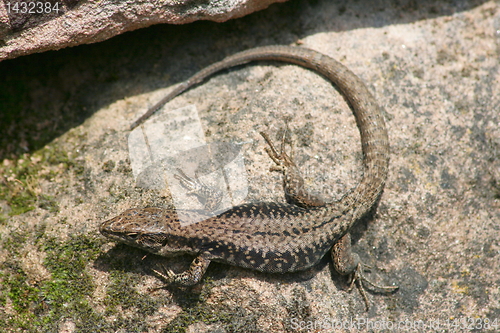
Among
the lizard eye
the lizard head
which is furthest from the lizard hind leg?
the lizard eye

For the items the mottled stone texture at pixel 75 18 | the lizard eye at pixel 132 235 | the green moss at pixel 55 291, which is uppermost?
the mottled stone texture at pixel 75 18

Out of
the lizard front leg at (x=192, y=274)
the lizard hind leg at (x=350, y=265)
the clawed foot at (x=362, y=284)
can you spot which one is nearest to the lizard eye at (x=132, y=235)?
the lizard front leg at (x=192, y=274)

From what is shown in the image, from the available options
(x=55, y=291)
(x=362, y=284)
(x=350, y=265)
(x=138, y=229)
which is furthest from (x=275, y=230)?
(x=55, y=291)

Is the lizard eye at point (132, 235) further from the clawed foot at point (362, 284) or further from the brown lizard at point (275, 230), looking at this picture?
the clawed foot at point (362, 284)

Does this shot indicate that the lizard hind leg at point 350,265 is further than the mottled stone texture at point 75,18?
Yes

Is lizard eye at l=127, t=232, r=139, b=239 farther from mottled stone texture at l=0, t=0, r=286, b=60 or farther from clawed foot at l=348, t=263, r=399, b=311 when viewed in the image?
clawed foot at l=348, t=263, r=399, b=311

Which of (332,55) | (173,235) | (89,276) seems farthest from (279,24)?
(89,276)

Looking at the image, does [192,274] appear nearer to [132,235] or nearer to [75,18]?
[132,235]
